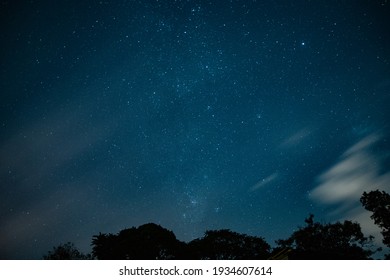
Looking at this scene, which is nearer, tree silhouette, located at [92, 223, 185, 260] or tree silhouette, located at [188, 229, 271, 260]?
tree silhouette, located at [92, 223, 185, 260]

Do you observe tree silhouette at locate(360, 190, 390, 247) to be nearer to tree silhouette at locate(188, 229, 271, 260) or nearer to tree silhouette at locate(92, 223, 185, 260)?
tree silhouette at locate(188, 229, 271, 260)

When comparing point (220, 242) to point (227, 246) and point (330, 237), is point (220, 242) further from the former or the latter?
point (330, 237)

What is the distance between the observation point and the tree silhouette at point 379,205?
3012 cm

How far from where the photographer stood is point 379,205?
101 feet

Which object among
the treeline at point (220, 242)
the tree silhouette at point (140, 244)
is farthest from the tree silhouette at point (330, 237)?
the tree silhouette at point (140, 244)

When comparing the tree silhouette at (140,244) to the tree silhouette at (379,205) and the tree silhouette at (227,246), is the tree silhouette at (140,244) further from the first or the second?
the tree silhouette at (379,205)

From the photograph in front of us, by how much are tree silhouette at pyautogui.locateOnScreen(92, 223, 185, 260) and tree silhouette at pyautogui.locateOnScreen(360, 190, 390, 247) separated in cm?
1954

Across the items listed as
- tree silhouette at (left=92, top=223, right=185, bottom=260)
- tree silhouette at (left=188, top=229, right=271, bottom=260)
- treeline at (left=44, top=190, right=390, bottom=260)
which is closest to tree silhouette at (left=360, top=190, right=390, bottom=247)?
treeline at (left=44, top=190, right=390, bottom=260)

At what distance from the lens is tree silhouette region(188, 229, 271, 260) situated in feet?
121

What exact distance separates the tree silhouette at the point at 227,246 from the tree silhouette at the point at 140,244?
11.3 ft

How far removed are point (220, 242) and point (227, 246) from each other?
3.37 ft
